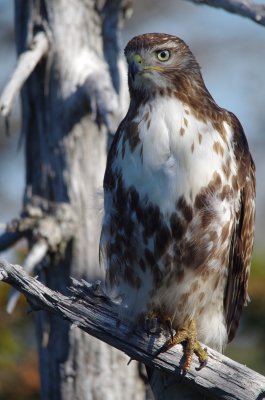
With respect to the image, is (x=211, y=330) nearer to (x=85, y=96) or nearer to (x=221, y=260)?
(x=221, y=260)

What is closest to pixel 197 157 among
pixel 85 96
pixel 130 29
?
pixel 85 96

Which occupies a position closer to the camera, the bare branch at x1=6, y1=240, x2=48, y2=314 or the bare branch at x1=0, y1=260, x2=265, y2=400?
the bare branch at x1=0, y1=260, x2=265, y2=400

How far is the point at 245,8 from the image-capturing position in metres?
6.27

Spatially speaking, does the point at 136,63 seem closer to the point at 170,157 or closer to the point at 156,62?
the point at 156,62

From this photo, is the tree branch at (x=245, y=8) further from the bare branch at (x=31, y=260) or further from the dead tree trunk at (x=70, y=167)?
the bare branch at (x=31, y=260)

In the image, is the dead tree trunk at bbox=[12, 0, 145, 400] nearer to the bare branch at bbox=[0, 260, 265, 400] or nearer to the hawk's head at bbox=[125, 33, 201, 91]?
the hawk's head at bbox=[125, 33, 201, 91]

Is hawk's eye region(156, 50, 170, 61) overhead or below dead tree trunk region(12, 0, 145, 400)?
overhead

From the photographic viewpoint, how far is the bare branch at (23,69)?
659cm

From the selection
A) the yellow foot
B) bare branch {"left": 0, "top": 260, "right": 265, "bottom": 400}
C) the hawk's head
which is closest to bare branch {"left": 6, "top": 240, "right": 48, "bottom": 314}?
bare branch {"left": 0, "top": 260, "right": 265, "bottom": 400}

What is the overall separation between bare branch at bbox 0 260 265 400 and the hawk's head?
3.70 ft

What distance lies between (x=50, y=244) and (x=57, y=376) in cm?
93

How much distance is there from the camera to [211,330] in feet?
20.3

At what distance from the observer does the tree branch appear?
6191 mm

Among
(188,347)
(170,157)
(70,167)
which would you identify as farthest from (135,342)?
(70,167)
